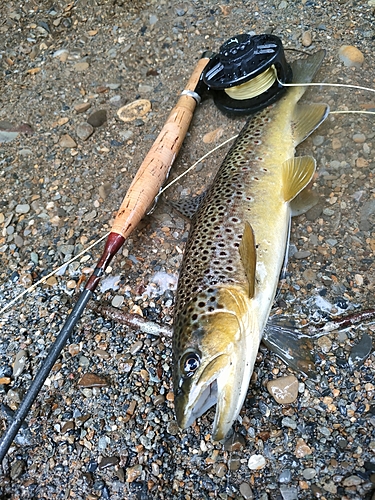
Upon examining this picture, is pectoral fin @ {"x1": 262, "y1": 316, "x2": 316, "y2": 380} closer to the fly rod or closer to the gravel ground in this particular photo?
the gravel ground

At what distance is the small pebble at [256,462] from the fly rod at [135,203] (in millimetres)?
1165

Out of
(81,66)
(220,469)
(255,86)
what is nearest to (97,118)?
(81,66)

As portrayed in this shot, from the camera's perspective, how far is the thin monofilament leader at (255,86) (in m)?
3.56

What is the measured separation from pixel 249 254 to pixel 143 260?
975 mm

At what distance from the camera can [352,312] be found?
292 cm

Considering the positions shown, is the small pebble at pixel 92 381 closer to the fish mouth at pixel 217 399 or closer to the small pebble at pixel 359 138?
the fish mouth at pixel 217 399

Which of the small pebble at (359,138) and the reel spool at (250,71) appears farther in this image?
the small pebble at (359,138)

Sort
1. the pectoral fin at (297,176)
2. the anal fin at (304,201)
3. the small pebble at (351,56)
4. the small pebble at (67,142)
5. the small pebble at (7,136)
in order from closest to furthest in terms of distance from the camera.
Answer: the pectoral fin at (297,176), the anal fin at (304,201), the small pebble at (351,56), the small pebble at (67,142), the small pebble at (7,136)

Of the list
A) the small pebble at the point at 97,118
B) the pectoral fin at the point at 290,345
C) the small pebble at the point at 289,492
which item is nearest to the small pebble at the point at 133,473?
the small pebble at the point at 289,492

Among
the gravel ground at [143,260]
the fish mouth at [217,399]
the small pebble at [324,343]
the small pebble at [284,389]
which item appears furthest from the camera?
the small pebble at [324,343]

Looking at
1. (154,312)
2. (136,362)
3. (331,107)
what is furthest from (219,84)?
(136,362)

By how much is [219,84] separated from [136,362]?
6.89ft

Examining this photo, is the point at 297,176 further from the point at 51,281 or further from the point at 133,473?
the point at 133,473

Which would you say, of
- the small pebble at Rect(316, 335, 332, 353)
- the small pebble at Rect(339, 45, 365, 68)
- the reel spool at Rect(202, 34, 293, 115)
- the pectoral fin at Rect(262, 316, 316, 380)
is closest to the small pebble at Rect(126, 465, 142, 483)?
the pectoral fin at Rect(262, 316, 316, 380)
